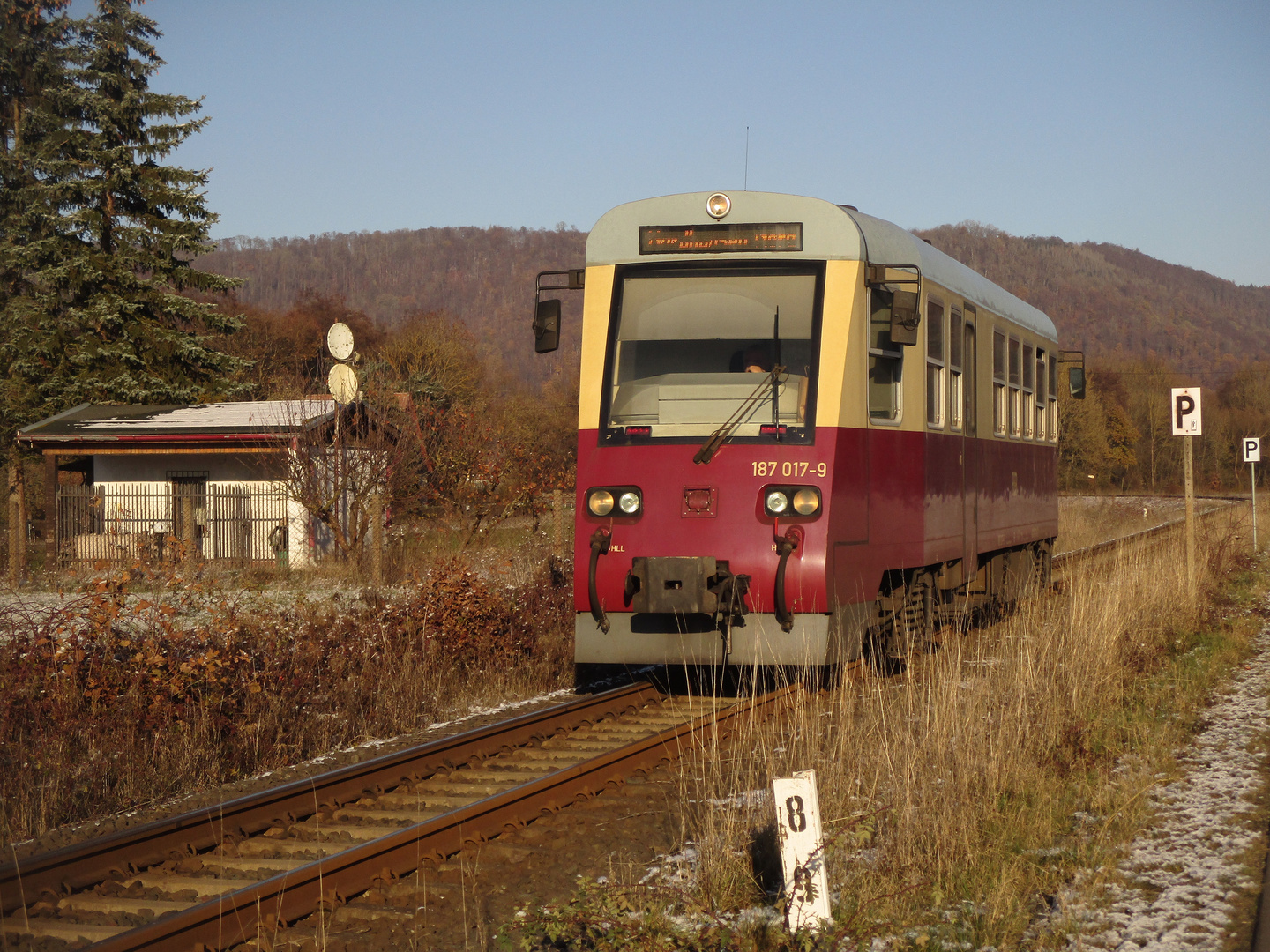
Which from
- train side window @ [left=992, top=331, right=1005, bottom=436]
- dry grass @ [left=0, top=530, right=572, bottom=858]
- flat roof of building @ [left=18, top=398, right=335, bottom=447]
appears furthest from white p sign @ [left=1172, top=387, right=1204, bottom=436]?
flat roof of building @ [left=18, top=398, right=335, bottom=447]

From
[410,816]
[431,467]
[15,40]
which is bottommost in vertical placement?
[410,816]

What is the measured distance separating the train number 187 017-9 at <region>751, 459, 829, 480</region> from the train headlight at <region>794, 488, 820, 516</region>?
0.11 metres

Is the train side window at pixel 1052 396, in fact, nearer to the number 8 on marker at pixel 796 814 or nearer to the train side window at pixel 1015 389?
the train side window at pixel 1015 389

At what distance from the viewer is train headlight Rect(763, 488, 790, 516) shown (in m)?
8.52

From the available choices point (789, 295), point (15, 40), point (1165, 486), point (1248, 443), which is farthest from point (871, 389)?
point (1165, 486)

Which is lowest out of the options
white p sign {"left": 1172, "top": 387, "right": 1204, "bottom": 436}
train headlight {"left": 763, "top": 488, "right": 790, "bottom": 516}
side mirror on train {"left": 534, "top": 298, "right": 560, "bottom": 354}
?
train headlight {"left": 763, "top": 488, "right": 790, "bottom": 516}

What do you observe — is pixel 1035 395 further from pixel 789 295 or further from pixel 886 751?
pixel 886 751

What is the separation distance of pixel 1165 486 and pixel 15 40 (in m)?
72.2

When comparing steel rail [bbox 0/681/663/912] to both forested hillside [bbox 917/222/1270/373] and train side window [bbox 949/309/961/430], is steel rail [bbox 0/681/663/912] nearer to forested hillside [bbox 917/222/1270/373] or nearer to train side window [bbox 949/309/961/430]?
train side window [bbox 949/309/961/430]

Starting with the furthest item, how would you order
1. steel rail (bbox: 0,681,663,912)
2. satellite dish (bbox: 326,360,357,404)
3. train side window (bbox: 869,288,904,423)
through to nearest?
satellite dish (bbox: 326,360,357,404), train side window (bbox: 869,288,904,423), steel rail (bbox: 0,681,663,912)

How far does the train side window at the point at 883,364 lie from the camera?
926 cm

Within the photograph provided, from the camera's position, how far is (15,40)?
143 feet

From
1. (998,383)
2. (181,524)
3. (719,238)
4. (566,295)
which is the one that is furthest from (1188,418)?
(566,295)

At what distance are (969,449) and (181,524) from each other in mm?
15735
